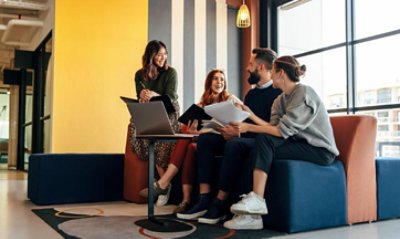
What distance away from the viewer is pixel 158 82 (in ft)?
12.4

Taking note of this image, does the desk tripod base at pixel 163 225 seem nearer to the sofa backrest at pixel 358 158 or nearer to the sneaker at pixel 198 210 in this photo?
the sneaker at pixel 198 210

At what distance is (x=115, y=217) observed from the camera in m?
3.01

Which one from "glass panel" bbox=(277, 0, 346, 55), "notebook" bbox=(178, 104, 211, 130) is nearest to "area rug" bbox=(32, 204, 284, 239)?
"notebook" bbox=(178, 104, 211, 130)

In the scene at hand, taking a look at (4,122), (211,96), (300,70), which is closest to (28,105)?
(4,122)

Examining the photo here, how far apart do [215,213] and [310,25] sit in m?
3.88

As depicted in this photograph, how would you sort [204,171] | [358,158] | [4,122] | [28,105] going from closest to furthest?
[358,158] → [204,171] → [28,105] → [4,122]

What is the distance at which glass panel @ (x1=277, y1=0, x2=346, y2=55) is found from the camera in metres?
5.46

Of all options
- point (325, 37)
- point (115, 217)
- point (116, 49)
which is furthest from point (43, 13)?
point (115, 217)

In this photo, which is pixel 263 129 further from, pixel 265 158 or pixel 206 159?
pixel 206 159

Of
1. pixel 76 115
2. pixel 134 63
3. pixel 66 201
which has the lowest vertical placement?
pixel 66 201

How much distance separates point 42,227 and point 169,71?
170cm

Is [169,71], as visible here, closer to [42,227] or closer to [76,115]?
[42,227]

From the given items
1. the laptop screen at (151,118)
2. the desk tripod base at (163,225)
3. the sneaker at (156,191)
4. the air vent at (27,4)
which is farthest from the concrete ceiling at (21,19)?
the desk tripod base at (163,225)

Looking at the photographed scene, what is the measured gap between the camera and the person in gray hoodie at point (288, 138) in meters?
2.60
